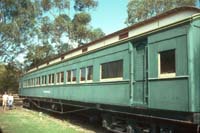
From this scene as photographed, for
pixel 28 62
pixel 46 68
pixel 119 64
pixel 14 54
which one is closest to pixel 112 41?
pixel 119 64

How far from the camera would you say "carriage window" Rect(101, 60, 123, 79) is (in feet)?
37.7

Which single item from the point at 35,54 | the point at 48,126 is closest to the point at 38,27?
the point at 35,54

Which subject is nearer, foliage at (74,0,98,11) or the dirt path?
the dirt path

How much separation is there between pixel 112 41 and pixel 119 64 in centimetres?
113

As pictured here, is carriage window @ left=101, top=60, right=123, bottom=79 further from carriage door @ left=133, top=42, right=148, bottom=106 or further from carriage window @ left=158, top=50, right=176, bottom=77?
carriage window @ left=158, top=50, right=176, bottom=77

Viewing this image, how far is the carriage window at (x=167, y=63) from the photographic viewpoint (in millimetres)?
8727

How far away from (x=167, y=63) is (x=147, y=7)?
3706 cm

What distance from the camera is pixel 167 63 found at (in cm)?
898

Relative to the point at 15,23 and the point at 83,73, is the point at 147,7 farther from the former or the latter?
the point at 83,73

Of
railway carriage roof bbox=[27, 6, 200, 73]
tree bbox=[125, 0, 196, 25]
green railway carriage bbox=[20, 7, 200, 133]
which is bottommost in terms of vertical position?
green railway carriage bbox=[20, 7, 200, 133]

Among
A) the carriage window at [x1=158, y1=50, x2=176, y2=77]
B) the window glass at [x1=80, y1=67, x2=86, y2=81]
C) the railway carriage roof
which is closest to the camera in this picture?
the railway carriage roof

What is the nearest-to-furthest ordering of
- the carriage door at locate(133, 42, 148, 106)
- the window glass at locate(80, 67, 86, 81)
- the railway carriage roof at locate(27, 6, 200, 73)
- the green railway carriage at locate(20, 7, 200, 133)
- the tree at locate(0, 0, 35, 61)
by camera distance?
the green railway carriage at locate(20, 7, 200, 133) < the railway carriage roof at locate(27, 6, 200, 73) < the carriage door at locate(133, 42, 148, 106) < the window glass at locate(80, 67, 86, 81) < the tree at locate(0, 0, 35, 61)

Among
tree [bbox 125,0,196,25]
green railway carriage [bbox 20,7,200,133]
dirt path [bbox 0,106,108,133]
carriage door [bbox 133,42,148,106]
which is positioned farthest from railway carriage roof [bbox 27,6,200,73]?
tree [bbox 125,0,196,25]

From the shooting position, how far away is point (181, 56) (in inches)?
328
